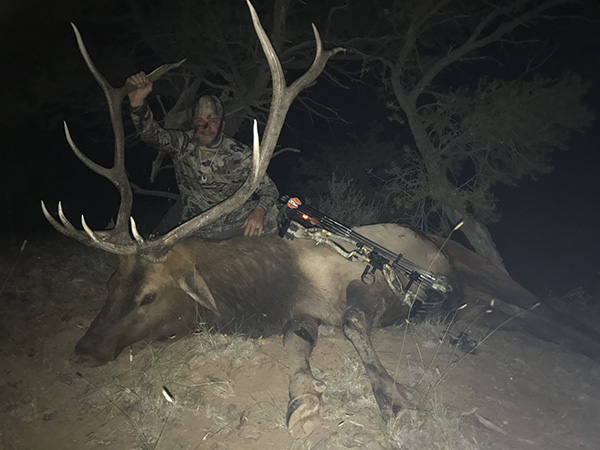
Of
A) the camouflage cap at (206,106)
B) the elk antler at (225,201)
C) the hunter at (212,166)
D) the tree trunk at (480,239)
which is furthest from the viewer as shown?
the tree trunk at (480,239)

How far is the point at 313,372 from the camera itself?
2990 millimetres

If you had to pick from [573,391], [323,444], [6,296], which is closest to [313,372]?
[323,444]

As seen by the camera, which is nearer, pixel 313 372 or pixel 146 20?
pixel 313 372

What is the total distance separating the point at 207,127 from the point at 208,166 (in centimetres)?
→ 39

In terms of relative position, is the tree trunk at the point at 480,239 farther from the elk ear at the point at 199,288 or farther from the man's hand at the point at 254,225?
the elk ear at the point at 199,288

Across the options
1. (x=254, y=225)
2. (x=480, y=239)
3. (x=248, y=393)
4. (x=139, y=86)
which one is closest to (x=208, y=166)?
(x=254, y=225)

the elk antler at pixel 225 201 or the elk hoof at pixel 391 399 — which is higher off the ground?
the elk antler at pixel 225 201

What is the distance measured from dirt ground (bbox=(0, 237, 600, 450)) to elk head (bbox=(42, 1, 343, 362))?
A: 9.7 inches

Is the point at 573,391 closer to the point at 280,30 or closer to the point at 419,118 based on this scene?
the point at 419,118

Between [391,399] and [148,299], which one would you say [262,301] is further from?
[391,399]

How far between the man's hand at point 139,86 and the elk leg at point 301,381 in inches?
87.0

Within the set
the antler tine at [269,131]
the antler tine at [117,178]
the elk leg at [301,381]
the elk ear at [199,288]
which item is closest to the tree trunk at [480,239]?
the elk leg at [301,381]

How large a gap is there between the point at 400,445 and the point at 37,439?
6.91 feet

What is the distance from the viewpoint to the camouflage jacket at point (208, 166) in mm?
3836
